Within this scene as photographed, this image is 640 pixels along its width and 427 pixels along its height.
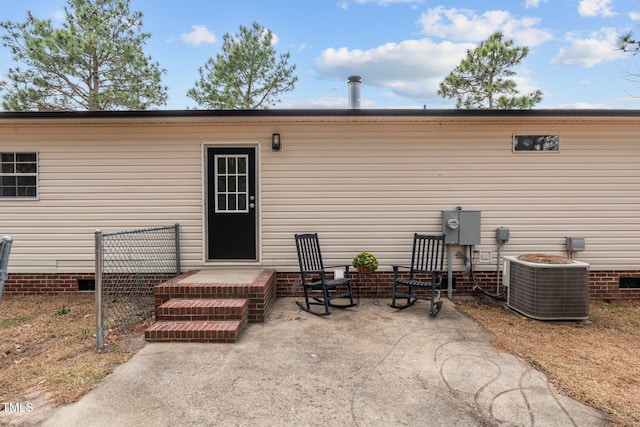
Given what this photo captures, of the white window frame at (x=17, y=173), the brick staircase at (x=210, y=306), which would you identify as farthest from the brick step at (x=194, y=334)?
the white window frame at (x=17, y=173)

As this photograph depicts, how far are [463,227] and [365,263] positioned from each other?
1.59 meters

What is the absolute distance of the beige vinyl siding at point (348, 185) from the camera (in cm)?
525

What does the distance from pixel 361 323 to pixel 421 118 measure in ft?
9.90

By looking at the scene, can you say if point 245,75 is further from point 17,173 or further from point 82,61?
point 17,173

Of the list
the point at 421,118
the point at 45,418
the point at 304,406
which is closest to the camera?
the point at 45,418

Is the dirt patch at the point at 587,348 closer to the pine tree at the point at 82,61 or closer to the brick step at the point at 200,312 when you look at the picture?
the brick step at the point at 200,312

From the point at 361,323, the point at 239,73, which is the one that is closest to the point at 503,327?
the point at 361,323

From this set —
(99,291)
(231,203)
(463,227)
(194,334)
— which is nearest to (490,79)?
(463,227)

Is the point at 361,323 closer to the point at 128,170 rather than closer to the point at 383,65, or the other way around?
the point at 128,170

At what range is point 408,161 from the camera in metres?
5.27

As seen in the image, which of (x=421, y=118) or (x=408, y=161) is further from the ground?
(x=421, y=118)

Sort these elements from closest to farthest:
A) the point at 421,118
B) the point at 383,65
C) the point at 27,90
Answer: the point at 421,118 → the point at 27,90 → the point at 383,65

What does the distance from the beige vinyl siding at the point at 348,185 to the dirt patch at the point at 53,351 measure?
40.7 inches

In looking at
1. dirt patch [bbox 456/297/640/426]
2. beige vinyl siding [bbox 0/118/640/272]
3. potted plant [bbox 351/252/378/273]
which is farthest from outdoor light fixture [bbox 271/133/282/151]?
dirt patch [bbox 456/297/640/426]
